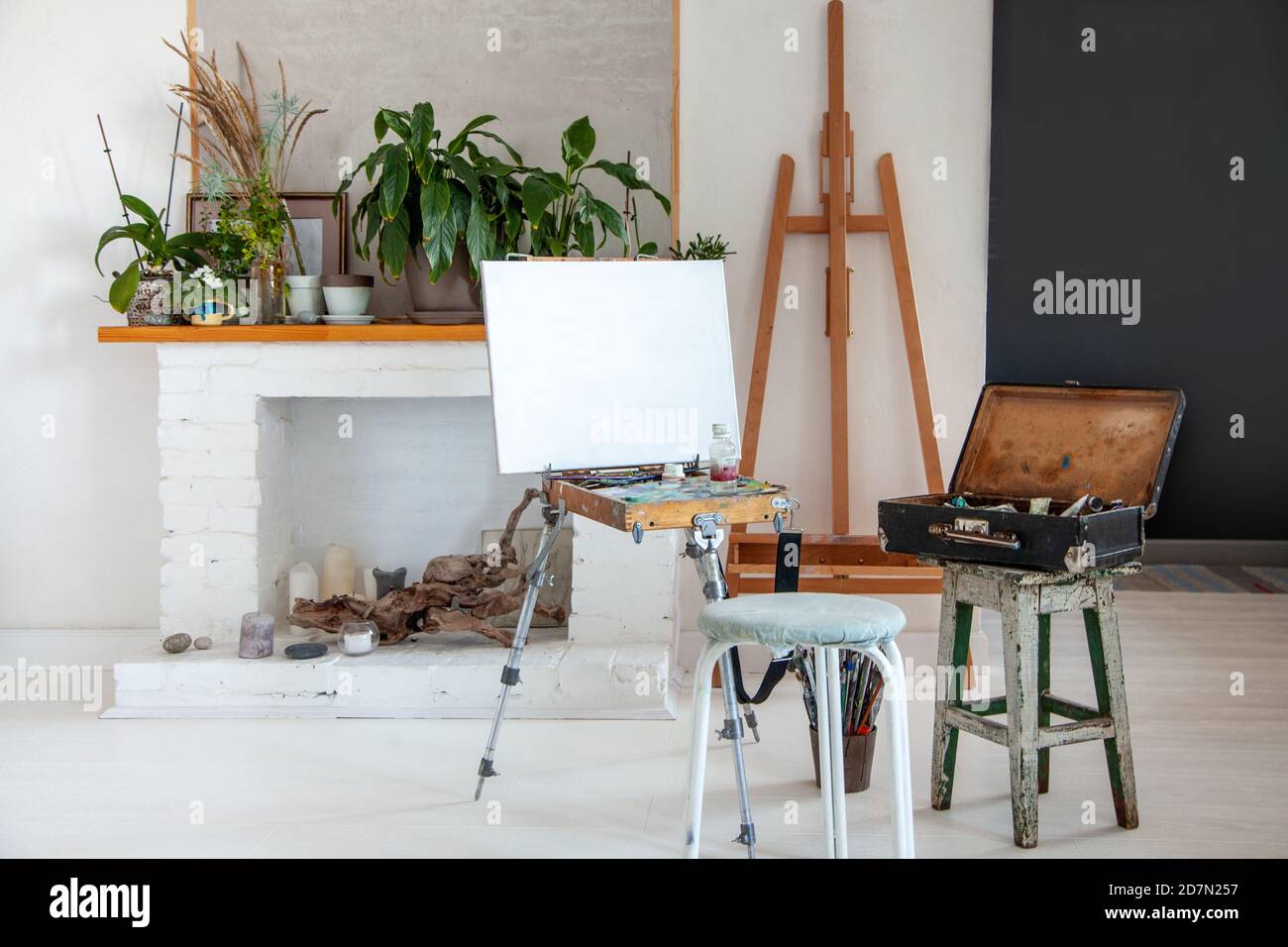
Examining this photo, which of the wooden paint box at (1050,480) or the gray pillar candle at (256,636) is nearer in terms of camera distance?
the wooden paint box at (1050,480)

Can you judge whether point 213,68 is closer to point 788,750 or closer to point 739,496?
point 739,496

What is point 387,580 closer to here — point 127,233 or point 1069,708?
point 127,233

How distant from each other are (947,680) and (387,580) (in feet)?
6.84

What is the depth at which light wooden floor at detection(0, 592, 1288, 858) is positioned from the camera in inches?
110

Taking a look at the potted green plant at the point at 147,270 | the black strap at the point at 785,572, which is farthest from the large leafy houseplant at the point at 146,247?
the black strap at the point at 785,572

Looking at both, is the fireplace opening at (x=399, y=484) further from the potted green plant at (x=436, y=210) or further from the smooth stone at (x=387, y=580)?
the potted green plant at (x=436, y=210)

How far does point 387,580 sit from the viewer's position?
4.34 metres

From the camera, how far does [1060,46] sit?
5.70 m

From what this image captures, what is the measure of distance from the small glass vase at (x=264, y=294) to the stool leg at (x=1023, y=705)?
8.03 feet

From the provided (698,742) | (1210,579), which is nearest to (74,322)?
(698,742)

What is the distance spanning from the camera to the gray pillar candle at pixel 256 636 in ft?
12.6

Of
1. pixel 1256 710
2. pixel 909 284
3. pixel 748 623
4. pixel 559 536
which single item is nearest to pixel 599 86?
pixel 909 284

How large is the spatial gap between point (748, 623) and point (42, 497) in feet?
10.1

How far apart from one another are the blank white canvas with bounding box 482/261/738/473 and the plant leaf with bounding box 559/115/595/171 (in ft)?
2.85
